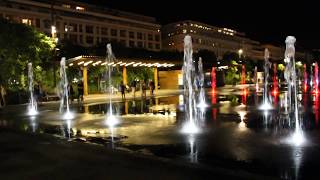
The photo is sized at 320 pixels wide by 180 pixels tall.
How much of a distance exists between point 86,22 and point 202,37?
46249mm

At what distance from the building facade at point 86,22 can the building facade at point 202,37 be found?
21.2ft

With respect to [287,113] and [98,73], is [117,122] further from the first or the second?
[98,73]

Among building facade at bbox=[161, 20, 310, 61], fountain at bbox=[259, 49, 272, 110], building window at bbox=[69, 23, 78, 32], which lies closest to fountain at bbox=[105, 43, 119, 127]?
fountain at bbox=[259, 49, 272, 110]

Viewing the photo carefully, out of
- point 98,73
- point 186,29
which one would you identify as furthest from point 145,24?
point 98,73

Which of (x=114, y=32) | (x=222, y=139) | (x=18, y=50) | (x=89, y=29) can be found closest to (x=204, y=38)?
(x=114, y=32)

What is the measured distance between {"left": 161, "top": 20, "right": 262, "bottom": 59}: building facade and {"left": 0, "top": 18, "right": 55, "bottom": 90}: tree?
10201cm

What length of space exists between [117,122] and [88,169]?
832cm

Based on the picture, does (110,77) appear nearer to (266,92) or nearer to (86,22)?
(266,92)

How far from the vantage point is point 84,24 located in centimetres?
11169

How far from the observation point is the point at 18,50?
32.9 m

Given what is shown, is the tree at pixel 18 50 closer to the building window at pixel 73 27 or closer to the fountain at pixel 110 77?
the fountain at pixel 110 77

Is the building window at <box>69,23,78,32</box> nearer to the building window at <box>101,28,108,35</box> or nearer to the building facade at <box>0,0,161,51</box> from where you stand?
the building facade at <box>0,0,161,51</box>

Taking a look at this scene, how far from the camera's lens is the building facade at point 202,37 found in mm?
137500

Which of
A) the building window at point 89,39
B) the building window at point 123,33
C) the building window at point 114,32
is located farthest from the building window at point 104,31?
the building window at point 123,33
